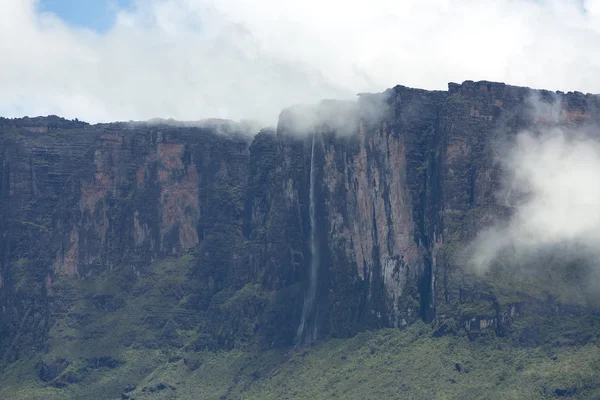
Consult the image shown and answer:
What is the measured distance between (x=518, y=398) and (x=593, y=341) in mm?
8701

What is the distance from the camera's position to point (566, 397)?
19238cm

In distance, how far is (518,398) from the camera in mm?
193625

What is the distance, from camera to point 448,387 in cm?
19962

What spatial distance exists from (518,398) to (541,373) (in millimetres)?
3783

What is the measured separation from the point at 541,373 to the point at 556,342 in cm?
445

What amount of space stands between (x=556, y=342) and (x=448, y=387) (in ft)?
A: 31.1

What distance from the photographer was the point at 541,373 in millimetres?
196250

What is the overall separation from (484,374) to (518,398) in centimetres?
667

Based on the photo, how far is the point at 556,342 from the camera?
655 ft

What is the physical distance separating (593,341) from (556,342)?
341 centimetres

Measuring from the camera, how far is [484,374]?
200 m

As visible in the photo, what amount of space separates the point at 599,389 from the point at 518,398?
6770mm

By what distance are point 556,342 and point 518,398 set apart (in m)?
8.18
